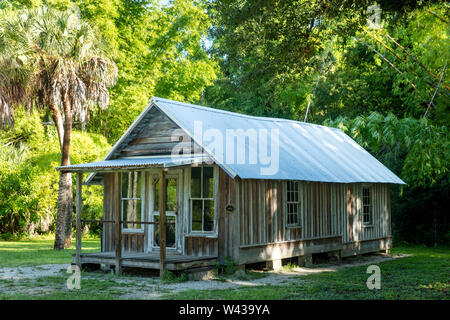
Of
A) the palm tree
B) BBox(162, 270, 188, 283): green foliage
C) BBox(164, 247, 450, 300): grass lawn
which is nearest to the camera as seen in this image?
BBox(164, 247, 450, 300): grass lawn

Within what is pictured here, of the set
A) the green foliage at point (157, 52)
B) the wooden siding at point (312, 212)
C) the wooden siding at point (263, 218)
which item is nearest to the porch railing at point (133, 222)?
the wooden siding at point (263, 218)

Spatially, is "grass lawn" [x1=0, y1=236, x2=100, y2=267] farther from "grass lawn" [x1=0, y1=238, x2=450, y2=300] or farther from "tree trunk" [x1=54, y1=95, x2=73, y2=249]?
"grass lawn" [x1=0, y1=238, x2=450, y2=300]

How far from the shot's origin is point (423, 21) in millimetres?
15383

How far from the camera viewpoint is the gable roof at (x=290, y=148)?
14.5 metres

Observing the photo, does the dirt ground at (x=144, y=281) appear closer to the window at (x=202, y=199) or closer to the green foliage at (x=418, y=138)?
the window at (x=202, y=199)

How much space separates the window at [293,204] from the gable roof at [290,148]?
0.80 m

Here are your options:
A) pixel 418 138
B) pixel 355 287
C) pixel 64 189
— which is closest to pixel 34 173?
pixel 64 189

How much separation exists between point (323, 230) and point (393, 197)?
31.8ft

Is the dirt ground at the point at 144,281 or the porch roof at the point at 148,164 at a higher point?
the porch roof at the point at 148,164

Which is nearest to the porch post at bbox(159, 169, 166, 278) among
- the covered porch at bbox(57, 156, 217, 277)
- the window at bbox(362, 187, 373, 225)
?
the covered porch at bbox(57, 156, 217, 277)

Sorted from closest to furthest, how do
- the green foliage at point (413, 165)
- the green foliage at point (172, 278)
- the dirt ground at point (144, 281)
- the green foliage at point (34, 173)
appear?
the dirt ground at point (144, 281) < the green foliage at point (172, 278) < the green foliage at point (413, 165) < the green foliage at point (34, 173)

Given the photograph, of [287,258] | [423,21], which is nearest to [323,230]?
[287,258]

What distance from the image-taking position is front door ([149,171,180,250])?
15328mm

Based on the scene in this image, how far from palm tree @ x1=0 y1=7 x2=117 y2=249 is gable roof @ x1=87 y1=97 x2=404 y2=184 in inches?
222
